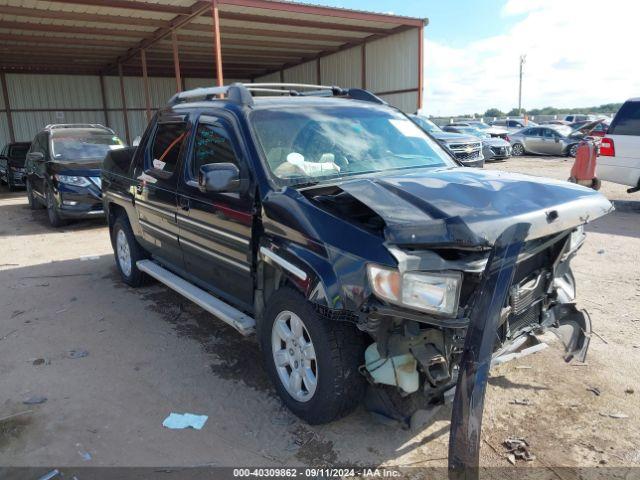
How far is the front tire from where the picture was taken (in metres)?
2.82

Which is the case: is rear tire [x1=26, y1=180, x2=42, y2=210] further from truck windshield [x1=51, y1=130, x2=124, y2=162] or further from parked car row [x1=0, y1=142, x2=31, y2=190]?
parked car row [x1=0, y1=142, x2=31, y2=190]

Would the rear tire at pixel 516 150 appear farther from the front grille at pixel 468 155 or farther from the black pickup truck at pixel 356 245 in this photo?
the black pickup truck at pixel 356 245

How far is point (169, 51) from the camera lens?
20844mm

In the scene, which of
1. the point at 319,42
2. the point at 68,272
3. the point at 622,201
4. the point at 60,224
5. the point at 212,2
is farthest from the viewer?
the point at 319,42

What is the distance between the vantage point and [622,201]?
10.7 meters

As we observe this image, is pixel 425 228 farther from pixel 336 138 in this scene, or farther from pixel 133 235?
pixel 133 235

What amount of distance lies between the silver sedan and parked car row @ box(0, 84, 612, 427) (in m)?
19.3

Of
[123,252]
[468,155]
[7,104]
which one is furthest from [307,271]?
[7,104]

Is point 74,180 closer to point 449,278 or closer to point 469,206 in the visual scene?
point 469,206

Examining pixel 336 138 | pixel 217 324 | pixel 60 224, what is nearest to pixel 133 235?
pixel 217 324

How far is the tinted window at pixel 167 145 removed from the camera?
457cm

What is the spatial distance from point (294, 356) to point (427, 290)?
42.7 inches

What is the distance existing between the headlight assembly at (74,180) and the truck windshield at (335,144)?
22.6ft

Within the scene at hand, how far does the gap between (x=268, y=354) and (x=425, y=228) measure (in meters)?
1.45
